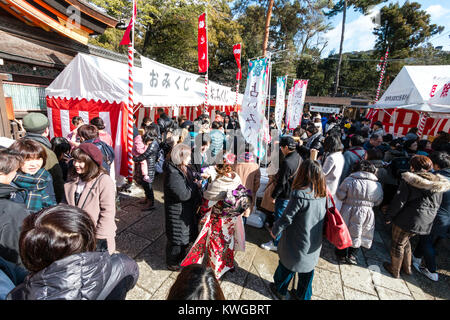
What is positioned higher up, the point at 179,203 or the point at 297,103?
the point at 297,103

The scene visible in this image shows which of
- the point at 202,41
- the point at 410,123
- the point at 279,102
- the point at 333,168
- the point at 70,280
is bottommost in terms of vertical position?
the point at 333,168

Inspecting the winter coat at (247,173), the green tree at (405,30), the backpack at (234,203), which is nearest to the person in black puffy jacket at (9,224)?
the backpack at (234,203)

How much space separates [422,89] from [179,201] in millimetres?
8022

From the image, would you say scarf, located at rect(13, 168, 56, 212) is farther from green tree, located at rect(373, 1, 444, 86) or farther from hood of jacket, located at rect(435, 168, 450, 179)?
green tree, located at rect(373, 1, 444, 86)

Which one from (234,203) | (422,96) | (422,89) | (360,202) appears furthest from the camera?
(422,89)

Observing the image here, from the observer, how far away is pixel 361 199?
9.27 feet

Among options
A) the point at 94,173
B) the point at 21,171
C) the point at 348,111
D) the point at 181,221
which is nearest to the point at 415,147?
the point at 181,221

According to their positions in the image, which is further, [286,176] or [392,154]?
[392,154]

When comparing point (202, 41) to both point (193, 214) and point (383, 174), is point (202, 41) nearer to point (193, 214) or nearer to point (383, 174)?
point (193, 214)

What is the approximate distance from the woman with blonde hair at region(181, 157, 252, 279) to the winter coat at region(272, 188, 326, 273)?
0.55m

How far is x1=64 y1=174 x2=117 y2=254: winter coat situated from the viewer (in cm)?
205

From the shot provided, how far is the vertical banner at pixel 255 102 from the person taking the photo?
3902mm

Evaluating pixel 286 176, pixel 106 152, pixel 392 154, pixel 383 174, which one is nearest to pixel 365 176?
pixel 286 176
